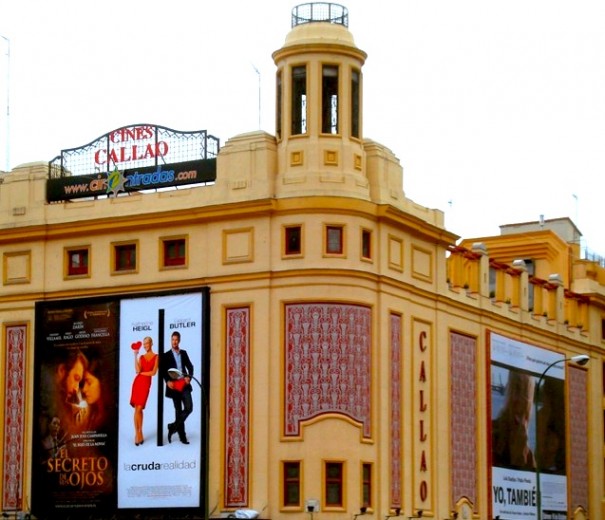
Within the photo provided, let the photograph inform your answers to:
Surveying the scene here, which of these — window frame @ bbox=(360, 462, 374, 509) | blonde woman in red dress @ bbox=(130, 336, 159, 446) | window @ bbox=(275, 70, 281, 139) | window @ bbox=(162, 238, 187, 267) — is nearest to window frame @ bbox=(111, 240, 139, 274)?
window @ bbox=(162, 238, 187, 267)

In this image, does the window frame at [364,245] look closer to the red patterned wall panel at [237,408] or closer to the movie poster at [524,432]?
the red patterned wall panel at [237,408]

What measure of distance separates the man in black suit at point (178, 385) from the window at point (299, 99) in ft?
32.3

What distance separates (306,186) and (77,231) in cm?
1089

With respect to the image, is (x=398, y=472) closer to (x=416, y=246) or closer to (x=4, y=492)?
(x=416, y=246)

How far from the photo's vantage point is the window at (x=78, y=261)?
249 feet

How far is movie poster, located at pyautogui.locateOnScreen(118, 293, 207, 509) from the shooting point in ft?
235

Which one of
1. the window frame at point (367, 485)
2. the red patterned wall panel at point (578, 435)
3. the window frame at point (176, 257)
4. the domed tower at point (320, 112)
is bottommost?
the window frame at point (367, 485)

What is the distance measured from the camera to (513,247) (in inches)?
3898

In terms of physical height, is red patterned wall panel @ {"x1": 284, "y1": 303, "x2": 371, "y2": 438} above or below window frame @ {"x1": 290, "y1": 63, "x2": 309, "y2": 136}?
below

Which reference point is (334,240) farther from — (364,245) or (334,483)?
(334,483)

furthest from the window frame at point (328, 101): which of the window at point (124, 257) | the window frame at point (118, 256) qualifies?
the window at point (124, 257)

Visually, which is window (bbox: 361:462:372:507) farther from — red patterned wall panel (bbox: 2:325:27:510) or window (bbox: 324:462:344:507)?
red patterned wall panel (bbox: 2:325:27:510)

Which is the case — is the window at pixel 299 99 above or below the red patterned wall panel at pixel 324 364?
above

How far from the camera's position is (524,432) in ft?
284
